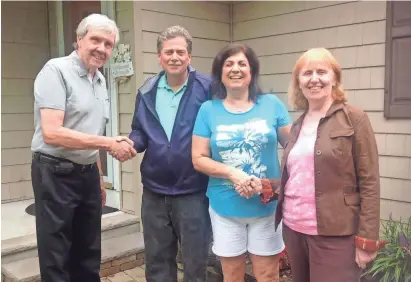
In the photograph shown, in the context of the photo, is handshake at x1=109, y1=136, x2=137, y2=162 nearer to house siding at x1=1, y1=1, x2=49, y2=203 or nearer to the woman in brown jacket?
the woman in brown jacket

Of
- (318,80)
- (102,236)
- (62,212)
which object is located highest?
(318,80)

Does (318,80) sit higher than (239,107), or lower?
higher

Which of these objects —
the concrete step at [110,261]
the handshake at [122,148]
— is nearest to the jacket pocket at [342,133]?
the handshake at [122,148]

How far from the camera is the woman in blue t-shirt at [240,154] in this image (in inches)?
76.2

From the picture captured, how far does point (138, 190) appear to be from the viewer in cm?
367

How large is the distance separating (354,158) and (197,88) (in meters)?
0.85

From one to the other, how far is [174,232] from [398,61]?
2.16 meters

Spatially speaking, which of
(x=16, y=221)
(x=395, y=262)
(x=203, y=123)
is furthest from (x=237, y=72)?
(x=16, y=221)

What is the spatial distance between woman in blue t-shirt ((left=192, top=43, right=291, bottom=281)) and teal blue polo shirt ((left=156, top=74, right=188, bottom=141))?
143 millimetres

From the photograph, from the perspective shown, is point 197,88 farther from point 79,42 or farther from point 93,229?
point 93,229

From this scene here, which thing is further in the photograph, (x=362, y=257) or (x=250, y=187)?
(x=250, y=187)

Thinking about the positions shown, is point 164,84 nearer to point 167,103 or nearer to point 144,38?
point 167,103

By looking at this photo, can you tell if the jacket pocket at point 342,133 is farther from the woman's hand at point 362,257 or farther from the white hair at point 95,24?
the white hair at point 95,24

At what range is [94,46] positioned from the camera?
2104 mm
